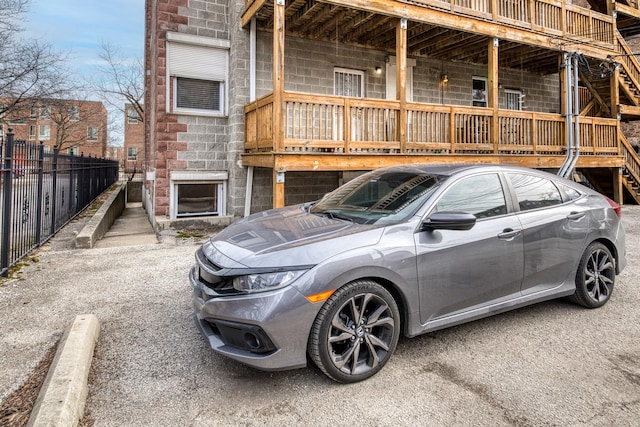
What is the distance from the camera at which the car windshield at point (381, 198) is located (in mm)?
3223

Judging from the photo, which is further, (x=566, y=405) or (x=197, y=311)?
(x=197, y=311)

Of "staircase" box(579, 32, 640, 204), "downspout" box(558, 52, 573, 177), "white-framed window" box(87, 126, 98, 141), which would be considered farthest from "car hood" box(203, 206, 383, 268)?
"white-framed window" box(87, 126, 98, 141)

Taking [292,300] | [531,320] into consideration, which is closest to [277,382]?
[292,300]

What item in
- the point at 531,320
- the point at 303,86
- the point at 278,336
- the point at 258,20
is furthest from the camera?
the point at 303,86

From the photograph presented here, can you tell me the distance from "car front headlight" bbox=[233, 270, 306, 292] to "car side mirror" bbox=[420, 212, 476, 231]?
1094 millimetres

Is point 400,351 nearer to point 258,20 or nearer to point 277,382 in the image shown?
point 277,382

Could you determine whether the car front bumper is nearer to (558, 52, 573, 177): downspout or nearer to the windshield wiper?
the windshield wiper

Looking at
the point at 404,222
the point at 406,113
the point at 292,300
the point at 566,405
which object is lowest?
the point at 566,405

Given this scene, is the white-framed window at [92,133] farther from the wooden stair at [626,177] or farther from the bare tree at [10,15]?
the wooden stair at [626,177]

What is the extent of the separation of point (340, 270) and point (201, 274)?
1082 millimetres

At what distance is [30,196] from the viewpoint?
20.4 ft

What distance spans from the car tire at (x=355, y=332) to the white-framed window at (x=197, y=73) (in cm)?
776

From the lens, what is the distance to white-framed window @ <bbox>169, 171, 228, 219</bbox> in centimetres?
912

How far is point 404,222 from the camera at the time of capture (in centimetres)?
Answer: 303
